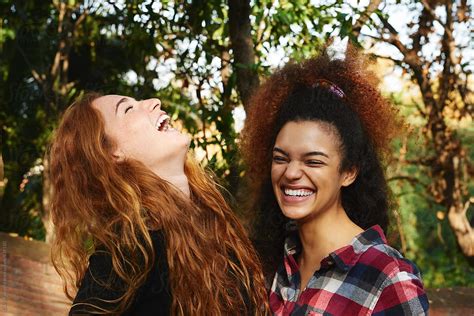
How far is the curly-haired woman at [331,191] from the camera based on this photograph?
101 inches

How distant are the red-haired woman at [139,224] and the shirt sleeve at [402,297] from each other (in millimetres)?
545

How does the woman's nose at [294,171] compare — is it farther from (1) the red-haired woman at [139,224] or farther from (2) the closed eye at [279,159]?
(1) the red-haired woman at [139,224]

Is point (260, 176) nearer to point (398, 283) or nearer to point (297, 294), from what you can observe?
point (297, 294)

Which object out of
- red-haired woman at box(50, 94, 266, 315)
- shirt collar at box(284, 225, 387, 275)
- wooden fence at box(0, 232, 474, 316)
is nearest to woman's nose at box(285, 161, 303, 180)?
shirt collar at box(284, 225, 387, 275)

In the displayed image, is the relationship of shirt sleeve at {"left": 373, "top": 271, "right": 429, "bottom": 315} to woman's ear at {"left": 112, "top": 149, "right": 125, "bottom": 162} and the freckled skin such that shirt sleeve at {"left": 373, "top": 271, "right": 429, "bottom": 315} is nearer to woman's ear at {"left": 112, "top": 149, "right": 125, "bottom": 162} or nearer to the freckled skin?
the freckled skin

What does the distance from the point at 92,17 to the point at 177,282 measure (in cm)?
560

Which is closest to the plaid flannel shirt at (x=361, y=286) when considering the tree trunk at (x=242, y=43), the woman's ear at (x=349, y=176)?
the woman's ear at (x=349, y=176)

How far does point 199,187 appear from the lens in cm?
326

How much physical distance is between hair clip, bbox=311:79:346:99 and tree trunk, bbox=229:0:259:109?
1.90m

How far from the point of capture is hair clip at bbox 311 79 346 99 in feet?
9.35

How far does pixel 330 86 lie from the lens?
9.42 ft

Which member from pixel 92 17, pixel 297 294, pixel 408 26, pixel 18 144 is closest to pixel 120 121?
pixel 297 294

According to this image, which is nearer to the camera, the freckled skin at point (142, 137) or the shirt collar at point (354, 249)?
the shirt collar at point (354, 249)

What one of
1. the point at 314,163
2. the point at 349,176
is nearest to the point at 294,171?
the point at 314,163
